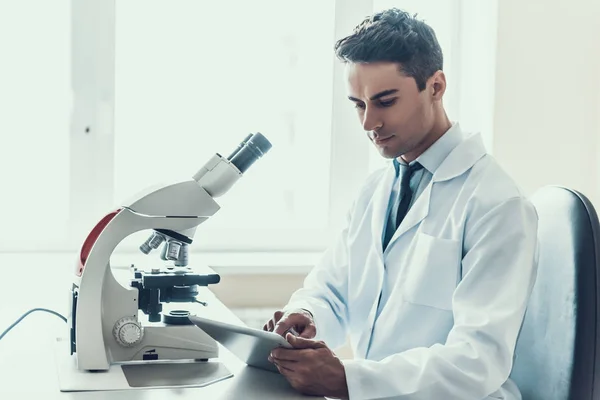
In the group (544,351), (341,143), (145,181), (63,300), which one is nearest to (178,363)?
(544,351)

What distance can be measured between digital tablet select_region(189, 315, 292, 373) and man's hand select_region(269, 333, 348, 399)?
17 millimetres

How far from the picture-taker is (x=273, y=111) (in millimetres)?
2754

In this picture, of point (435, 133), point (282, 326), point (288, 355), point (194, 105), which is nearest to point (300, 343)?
point (288, 355)

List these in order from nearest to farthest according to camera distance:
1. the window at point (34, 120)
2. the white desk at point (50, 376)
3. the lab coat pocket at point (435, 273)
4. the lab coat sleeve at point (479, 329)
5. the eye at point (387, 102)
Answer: the white desk at point (50, 376)
the lab coat sleeve at point (479, 329)
the lab coat pocket at point (435, 273)
the eye at point (387, 102)
the window at point (34, 120)

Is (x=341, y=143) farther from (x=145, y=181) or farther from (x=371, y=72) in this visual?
(x=371, y=72)

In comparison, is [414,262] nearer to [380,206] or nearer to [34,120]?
[380,206]

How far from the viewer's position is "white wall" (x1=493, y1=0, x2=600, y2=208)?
2541mm

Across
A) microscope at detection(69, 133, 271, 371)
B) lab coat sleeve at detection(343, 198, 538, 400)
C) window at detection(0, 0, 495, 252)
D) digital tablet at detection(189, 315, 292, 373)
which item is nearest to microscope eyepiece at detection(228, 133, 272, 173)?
microscope at detection(69, 133, 271, 371)

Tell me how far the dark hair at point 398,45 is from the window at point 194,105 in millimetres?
1032

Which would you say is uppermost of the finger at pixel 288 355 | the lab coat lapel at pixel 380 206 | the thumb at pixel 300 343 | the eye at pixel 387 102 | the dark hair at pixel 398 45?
the dark hair at pixel 398 45

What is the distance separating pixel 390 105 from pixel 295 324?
48cm

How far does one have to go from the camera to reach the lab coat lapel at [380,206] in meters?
1.69

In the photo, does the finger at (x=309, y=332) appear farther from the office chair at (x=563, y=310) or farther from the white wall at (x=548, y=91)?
the white wall at (x=548, y=91)

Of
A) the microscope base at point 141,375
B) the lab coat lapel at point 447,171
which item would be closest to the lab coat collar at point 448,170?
the lab coat lapel at point 447,171
